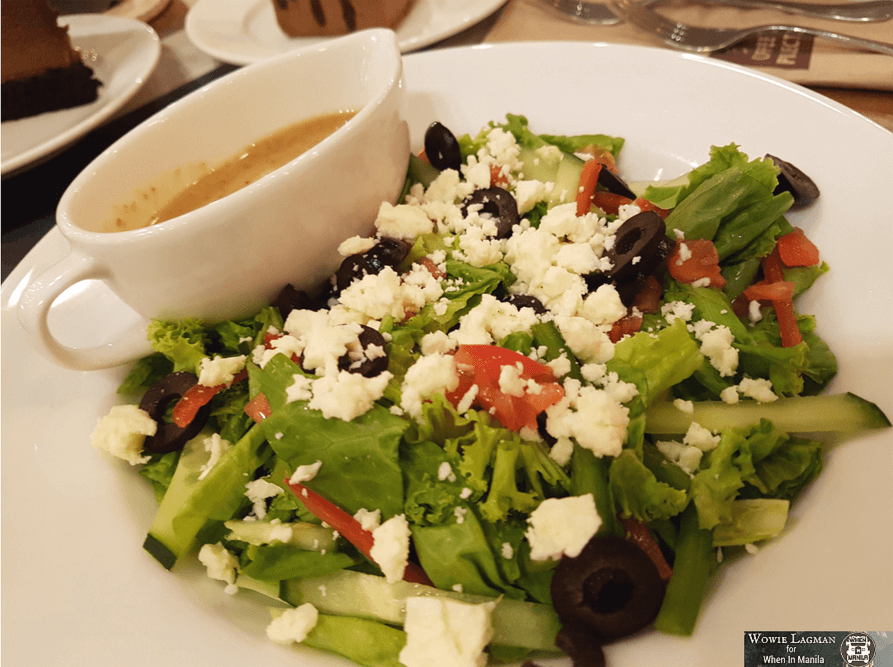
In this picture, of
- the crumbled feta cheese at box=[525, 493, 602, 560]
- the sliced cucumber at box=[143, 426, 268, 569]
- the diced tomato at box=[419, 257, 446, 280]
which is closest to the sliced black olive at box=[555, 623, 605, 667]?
the crumbled feta cheese at box=[525, 493, 602, 560]

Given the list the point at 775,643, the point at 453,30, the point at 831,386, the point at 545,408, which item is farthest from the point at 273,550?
the point at 453,30

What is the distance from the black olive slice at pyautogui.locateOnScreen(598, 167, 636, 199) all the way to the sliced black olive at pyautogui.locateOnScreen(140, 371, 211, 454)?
127cm

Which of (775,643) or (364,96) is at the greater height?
(364,96)

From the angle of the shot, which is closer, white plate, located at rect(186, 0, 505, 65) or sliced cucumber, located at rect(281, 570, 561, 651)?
sliced cucumber, located at rect(281, 570, 561, 651)

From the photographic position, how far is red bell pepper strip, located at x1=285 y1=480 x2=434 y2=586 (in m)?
1.29

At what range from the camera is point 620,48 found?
2084mm

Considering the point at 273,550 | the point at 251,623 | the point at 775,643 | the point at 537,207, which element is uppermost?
the point at 537,207

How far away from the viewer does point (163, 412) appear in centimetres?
151

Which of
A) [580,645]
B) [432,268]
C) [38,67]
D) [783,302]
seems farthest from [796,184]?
[38,67]

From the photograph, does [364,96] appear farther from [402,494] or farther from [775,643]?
[775,643]

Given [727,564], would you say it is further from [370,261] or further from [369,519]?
[370,261]

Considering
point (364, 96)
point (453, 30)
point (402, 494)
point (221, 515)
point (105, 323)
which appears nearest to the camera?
point (402, 494)

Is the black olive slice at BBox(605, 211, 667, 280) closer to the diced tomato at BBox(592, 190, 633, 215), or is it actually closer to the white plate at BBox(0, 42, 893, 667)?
the diced tomato at BBox(592, 190, 633, 215)

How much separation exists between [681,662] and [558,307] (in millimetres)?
790
